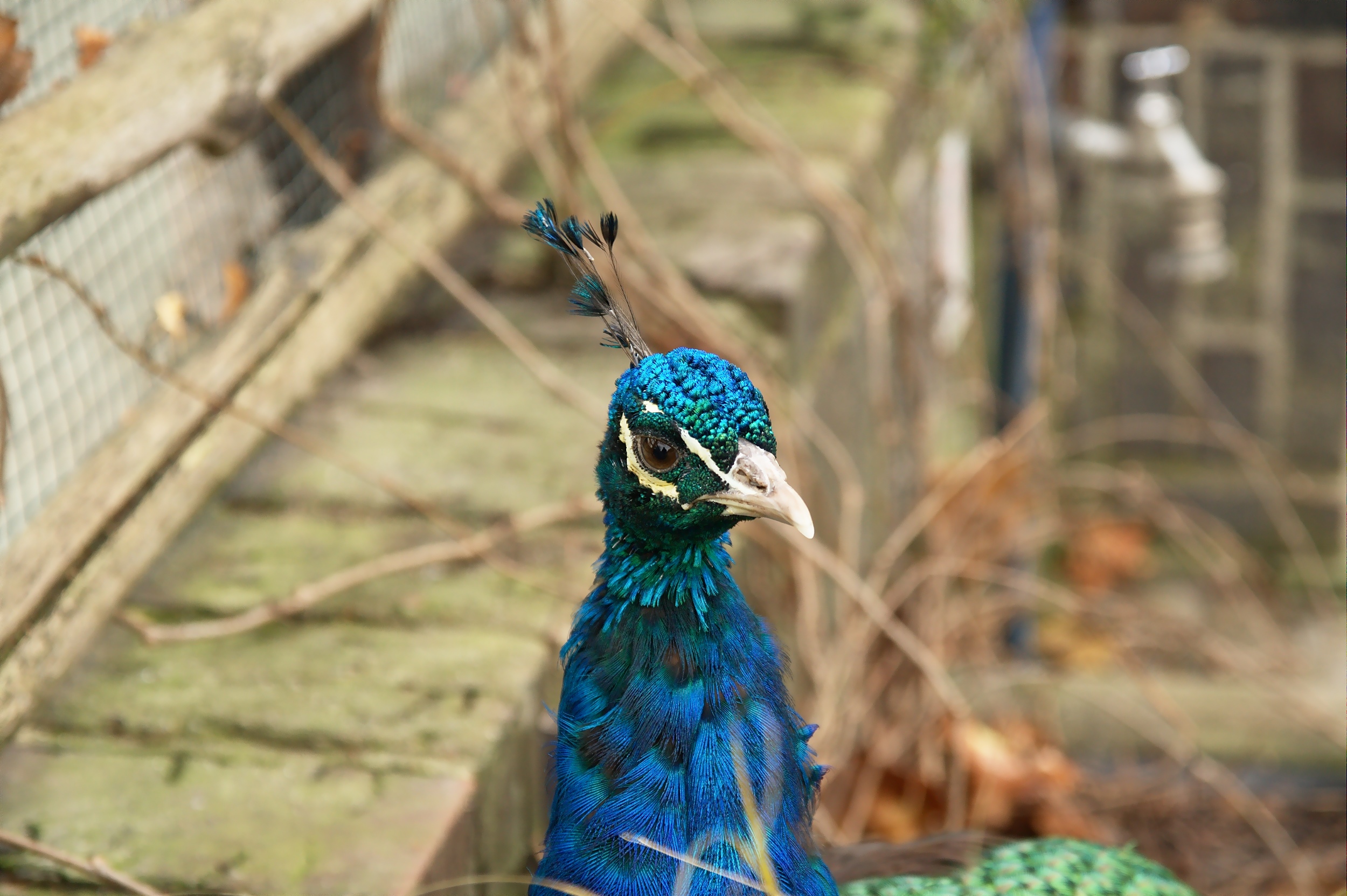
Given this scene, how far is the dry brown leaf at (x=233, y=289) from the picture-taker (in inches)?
80.0

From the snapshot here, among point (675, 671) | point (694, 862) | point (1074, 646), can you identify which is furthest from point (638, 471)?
point (1074, 646)

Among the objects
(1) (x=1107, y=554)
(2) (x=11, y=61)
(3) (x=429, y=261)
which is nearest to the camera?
(2) (x=11, y=61)

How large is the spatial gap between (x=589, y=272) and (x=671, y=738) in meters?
0.46

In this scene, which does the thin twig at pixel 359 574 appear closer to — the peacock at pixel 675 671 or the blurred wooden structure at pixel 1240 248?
the peacock at pixel 675 671

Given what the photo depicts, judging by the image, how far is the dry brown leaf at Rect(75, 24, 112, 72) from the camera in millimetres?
1742

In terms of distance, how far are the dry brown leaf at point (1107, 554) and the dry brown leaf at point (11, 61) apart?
332 cm

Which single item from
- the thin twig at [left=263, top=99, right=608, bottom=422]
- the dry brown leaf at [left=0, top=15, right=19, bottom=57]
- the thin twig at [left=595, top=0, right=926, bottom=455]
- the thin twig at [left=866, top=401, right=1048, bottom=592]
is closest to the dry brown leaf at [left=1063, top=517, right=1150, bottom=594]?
the thin twig at [left=866, top=401, right=1048, bottom=592]

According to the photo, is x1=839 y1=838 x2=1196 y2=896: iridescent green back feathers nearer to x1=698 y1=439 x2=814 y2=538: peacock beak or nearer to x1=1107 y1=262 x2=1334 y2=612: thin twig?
x1=698 y1=439 x2=814 y2=538: peacock beak

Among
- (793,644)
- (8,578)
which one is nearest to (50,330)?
(8,578)

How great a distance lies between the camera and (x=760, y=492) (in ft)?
3.89

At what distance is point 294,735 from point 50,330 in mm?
694

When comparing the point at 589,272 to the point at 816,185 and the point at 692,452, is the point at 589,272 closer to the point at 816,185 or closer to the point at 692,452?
the point at 692,452

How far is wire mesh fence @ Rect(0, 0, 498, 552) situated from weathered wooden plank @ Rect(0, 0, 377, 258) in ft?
0.22

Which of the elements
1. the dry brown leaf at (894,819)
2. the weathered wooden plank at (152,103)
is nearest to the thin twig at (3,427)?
the weathered wooden plank at (152,103)
